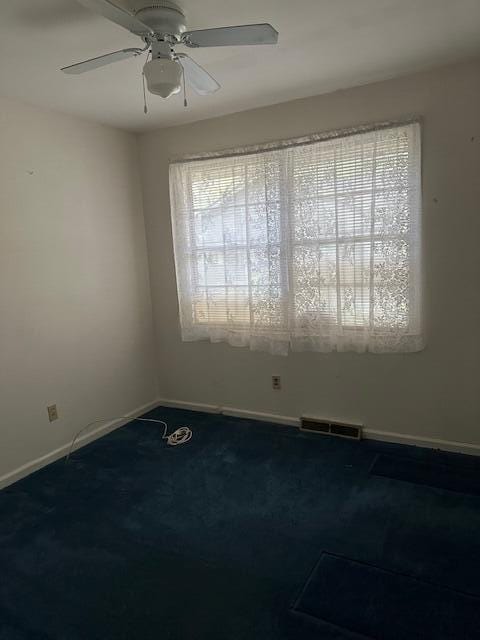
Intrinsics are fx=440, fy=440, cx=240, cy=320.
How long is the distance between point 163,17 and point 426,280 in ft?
6.59

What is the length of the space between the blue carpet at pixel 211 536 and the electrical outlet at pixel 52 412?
33cm

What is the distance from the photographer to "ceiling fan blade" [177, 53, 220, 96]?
1.90 metres

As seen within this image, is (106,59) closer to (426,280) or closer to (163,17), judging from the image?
(163,17)

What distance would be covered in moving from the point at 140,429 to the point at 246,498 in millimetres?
1321

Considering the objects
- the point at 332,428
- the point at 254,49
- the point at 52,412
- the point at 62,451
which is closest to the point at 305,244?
the point at 254,49

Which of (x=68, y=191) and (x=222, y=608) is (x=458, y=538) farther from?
(x=68, y=191)

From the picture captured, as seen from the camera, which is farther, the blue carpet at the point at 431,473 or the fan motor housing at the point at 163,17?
the blue carpet at the point at 431,473

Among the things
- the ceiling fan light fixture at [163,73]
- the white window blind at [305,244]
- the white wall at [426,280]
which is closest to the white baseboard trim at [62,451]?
the white wall at [426,280]

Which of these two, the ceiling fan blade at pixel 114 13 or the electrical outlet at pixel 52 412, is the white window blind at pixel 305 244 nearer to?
the electrical outlet at pixel 52 412

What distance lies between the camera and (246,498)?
2465 mm

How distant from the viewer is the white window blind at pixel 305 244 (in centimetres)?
272

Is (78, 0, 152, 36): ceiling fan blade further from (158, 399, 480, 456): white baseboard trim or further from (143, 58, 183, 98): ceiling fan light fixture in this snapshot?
(158, 399, 480, 456): white baseboard trim

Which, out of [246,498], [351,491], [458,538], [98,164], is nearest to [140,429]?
[246,498]

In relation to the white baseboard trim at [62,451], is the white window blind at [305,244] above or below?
above
